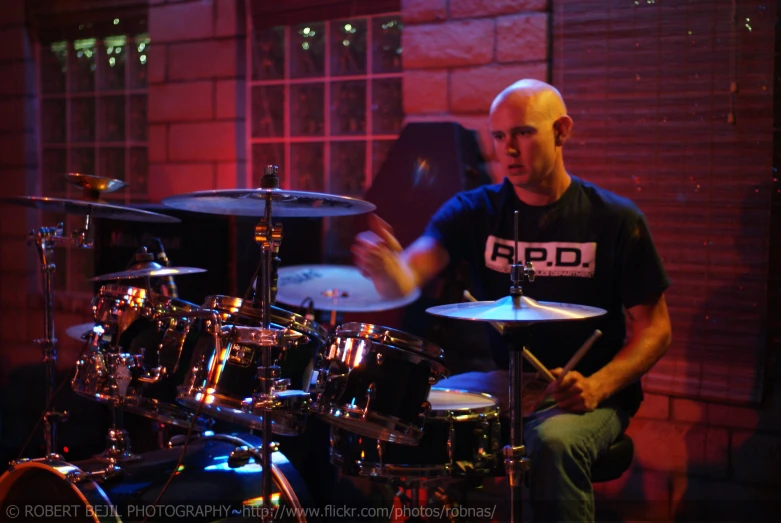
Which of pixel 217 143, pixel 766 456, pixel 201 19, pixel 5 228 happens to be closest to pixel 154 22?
pixel 201 19

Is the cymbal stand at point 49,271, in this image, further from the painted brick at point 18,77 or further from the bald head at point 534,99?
the painted brick at point 18,77

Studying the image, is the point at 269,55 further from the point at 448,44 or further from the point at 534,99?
the point at 534,99

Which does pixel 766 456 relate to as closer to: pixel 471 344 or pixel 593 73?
pixel 471 344

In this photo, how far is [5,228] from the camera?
518cm

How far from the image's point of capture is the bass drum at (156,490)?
2480 millimetres

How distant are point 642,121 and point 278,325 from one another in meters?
1.66

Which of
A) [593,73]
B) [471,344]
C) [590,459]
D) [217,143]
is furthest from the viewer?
[217,143]

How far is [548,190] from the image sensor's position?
2898 millimetres

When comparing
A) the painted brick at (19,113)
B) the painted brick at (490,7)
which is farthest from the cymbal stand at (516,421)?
the painted brick at (19,113)

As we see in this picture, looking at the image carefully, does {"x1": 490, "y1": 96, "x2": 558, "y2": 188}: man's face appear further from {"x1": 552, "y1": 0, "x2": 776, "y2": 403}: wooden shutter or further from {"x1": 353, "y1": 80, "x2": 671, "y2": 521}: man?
{"x1": 552, "y1": 0, "x2": 776, "y2": 403}: wooden shutter

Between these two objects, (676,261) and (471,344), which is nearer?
(676,261)

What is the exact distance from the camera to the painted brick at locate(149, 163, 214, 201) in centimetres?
436

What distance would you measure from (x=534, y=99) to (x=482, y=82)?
0.73 meters

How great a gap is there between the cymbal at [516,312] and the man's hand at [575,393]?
0.37m
